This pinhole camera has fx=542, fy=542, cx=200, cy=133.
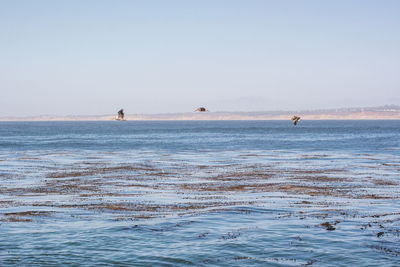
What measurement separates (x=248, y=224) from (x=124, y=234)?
537 cm

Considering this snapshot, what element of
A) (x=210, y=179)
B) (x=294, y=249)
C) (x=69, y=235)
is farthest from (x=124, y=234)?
(x=210, y=179)

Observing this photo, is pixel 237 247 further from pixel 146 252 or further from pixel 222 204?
pixel 222 204

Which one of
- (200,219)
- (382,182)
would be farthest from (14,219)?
(382,182)

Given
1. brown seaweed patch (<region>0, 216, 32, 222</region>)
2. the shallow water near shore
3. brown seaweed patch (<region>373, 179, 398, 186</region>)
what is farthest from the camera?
brown seaweed patch (<region>373, 179, 398, 186</region>)

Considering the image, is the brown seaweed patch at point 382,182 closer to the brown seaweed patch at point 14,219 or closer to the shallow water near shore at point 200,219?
the shallow water near shore at point 200,219

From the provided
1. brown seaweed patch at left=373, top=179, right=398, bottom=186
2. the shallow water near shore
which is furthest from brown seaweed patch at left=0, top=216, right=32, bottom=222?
brown seaweed patch at left=373, top=179, right=398, bottom=186

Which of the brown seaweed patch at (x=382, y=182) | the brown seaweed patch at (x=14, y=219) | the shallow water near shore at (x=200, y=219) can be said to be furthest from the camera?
the brown seaweed patch at (x=382, y=182)

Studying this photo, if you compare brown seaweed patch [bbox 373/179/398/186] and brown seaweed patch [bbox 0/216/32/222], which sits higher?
brown seaweed patch [bbox 0/216/32/222]

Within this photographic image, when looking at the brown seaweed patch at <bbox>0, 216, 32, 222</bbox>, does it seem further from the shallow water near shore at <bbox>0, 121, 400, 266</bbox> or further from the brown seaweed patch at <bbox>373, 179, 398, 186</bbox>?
the brown seaweed patch at <bbox>373, 179, 398, 186</bbox>

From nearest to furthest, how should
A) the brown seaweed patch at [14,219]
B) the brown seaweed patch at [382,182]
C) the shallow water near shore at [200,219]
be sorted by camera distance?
1. the shallow water near shore at [200,219]
2. the brown seaweed patch at [14,219]
3. the brown seaweed patch at [382,182]

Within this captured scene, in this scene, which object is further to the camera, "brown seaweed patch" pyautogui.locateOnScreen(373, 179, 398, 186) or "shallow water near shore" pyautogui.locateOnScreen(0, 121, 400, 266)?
"brown seaweed patch" pyautogui.locateOnScreen(373, 179, 398, 186)

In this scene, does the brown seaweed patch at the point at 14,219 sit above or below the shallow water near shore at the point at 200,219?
above

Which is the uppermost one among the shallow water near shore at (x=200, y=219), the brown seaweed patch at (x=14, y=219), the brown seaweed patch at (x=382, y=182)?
the brown seaweed patch at (x=14, y=219)

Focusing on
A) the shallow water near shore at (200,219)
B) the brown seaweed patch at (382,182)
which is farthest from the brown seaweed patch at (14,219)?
the brown seaweed patch at (382,182)
